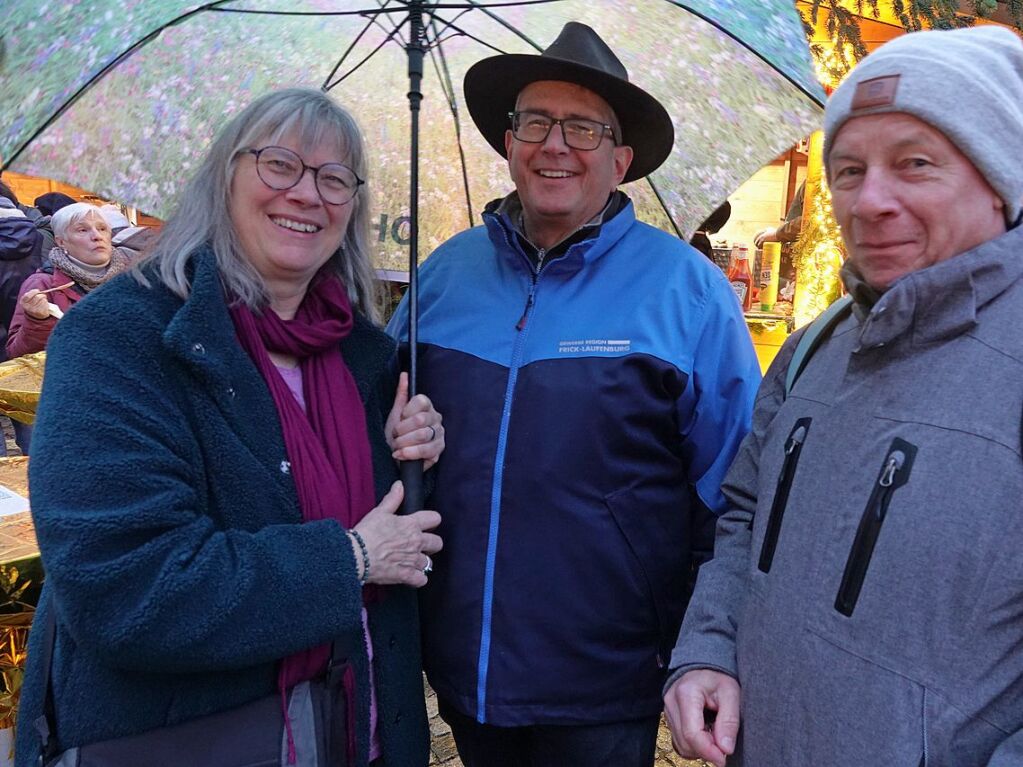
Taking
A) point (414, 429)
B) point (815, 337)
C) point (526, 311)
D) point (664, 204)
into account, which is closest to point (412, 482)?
point (414, 429)

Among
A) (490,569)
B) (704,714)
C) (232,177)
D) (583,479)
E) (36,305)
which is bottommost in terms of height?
(704,714)

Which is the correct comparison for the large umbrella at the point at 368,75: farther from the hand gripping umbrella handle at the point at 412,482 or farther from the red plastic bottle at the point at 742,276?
the red plastic bottle at the point at 742,276

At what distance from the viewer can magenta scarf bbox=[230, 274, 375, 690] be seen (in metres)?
1.54

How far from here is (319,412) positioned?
1.65 meters

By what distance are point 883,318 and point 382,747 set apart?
138 cm

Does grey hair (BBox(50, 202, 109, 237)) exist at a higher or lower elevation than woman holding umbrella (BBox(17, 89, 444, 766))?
higher

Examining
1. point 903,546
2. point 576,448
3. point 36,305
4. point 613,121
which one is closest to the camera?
point 903,546

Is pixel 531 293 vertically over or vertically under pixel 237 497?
over

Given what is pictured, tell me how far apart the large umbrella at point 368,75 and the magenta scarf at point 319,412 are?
31cm

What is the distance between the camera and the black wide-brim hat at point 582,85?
1.90m

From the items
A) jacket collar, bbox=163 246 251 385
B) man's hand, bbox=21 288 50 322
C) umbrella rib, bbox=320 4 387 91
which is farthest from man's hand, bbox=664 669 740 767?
man's hand, bbox=21 288 50 322

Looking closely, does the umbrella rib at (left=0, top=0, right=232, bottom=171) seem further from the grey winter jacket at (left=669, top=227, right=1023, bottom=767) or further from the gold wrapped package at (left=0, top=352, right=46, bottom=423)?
the gold wrapped package at (left=0, top=352, right=46, bottom=423)

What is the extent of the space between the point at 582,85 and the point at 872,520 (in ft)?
Answer: 4.26

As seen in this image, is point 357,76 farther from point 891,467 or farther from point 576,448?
point 891,467
